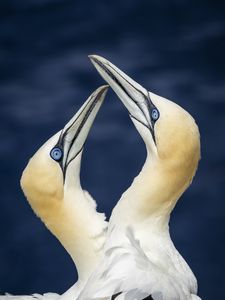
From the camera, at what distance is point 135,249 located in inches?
496

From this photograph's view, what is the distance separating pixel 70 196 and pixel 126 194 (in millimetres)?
538

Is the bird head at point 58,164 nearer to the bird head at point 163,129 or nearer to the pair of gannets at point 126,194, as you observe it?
the pair of gannets at point 126,194

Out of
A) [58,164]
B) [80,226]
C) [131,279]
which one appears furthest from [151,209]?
[131,279]

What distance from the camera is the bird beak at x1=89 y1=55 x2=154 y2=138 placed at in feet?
42.7

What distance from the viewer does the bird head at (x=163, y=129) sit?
498 inches

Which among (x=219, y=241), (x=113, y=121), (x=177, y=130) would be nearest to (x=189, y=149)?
(x=177, y=130)

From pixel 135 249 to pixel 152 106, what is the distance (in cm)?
131

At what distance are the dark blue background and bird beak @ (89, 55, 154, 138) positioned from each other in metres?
2.96

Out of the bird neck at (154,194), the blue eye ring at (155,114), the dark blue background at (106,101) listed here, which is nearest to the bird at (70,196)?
the bird neck at (154,194)

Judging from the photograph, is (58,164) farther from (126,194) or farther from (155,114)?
(155,114)

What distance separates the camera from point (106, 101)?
17391 millimetres

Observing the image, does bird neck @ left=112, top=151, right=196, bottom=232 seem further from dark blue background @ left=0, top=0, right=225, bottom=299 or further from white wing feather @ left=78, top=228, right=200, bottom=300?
dark blue background @ left=0, top=0, right=225, bottom=299

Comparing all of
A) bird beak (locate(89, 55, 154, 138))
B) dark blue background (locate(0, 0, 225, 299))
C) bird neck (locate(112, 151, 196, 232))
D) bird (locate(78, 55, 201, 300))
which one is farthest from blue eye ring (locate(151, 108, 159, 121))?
dark blue background (locate(0, 0, 225, 299))

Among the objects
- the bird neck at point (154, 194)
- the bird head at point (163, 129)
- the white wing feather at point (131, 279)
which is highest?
the bird head at point (163, 129)
